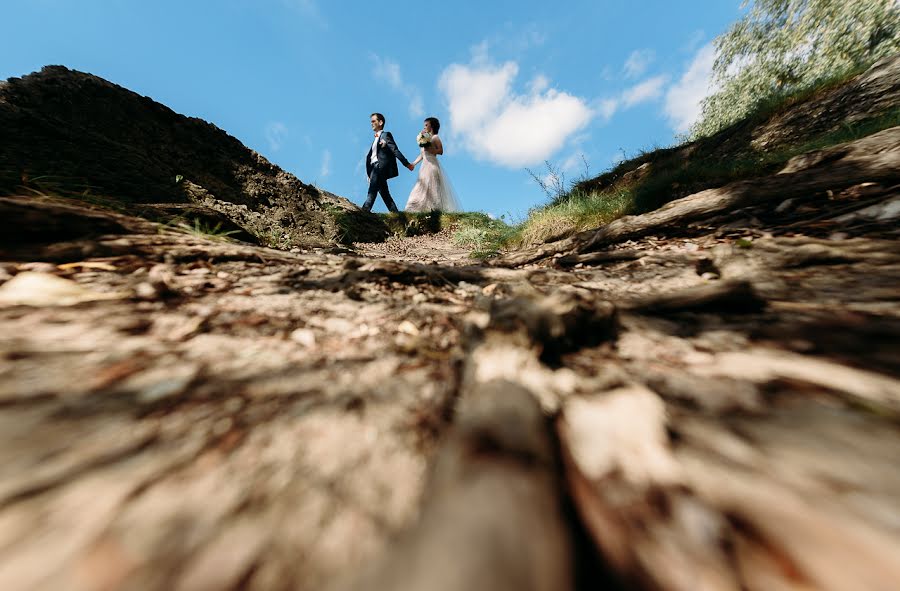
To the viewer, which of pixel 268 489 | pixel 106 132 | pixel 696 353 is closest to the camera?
pixel 268 489

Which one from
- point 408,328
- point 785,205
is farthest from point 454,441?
point 785,205

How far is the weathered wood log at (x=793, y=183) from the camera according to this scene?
5.41 feet

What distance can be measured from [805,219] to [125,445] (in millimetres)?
2674

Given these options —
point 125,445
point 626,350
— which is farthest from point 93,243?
point 626,350

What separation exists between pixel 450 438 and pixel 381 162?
8588 mm

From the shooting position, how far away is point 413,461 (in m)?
0.52

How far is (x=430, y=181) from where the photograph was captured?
961cm

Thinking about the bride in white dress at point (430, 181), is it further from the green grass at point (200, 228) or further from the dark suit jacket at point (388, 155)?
the green grass at point (200, 228)

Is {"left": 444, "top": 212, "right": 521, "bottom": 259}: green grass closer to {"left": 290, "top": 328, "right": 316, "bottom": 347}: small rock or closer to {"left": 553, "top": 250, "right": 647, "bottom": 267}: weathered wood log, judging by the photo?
{"left": 553, "top": 250, "right": 647, "bottom": 267}: weathered wood log

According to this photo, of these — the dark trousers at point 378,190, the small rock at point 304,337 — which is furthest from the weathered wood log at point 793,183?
the dark trousers at point 378,190

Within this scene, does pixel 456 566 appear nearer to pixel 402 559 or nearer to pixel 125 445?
pixel 402 559

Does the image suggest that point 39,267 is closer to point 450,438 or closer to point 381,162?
point 450,438

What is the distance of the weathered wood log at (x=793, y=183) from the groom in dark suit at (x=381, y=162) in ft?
22.1

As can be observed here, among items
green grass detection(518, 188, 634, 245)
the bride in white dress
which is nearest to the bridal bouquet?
the bride in white dress
